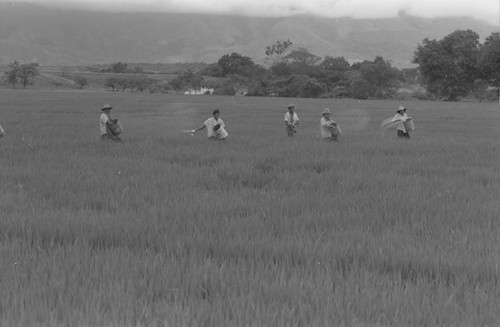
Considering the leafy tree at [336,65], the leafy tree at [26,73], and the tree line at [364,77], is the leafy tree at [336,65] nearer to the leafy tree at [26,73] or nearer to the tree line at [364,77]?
the tree line at [364,77]

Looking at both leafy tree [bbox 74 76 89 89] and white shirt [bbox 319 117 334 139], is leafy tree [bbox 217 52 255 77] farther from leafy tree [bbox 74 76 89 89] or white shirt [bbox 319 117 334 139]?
white shirt [bbox 319 117 334 139]

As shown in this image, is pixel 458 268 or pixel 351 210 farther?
pixel 351 210

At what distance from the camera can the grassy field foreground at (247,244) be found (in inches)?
117

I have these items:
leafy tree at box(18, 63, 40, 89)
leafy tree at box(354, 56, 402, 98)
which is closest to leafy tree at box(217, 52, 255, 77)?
leafy tree at box(354, 56, 402, 98)

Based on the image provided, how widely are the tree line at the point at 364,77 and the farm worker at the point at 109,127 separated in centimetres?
5288

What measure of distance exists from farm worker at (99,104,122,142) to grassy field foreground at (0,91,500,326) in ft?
10.4

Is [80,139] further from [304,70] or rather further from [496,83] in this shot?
[304,70]

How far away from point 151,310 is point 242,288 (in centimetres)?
56

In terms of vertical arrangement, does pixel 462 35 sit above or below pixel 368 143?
above

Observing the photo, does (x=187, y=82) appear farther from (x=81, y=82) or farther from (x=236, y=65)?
(x=81, y=82)

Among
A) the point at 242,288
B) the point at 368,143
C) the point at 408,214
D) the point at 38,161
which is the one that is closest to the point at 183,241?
the point at 242,288

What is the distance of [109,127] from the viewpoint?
11.9 meters

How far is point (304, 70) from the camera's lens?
8425cm

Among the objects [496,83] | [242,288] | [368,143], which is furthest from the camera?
[496,83]
